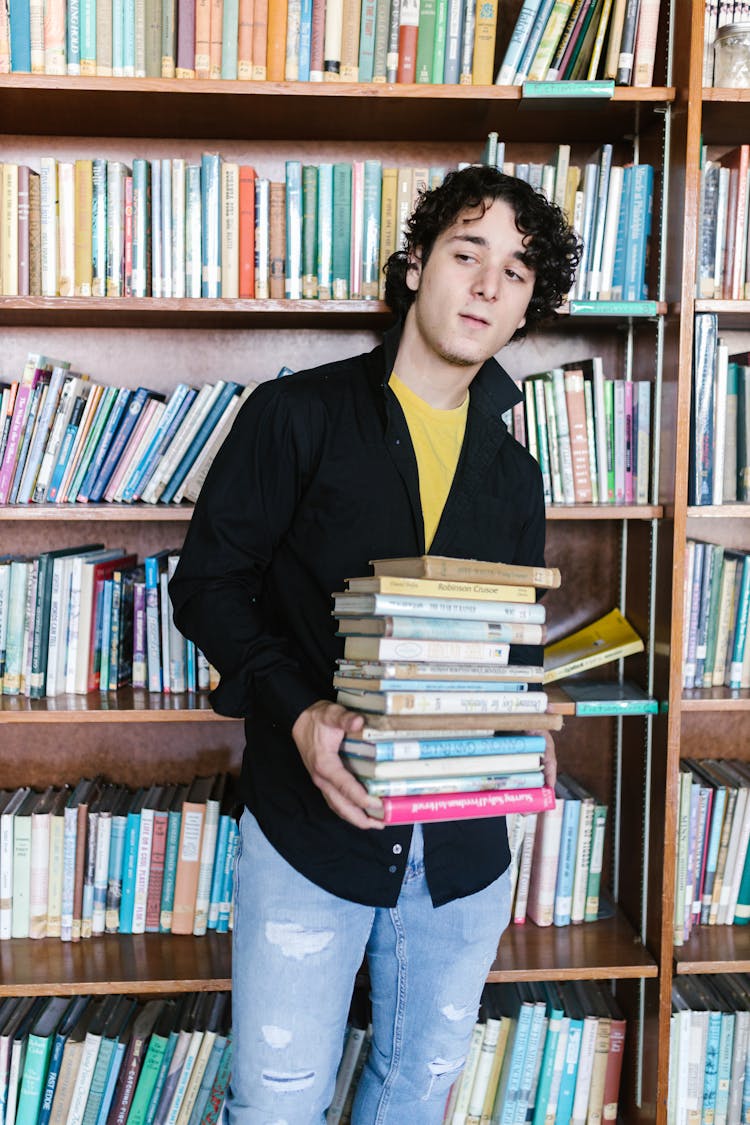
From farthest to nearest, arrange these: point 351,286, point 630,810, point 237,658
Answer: point 630,810
point 351,286
point 237,658

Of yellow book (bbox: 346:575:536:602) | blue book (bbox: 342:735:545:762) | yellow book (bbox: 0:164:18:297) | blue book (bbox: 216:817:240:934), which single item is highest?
yellow book (bbox: 0:164:18:297)

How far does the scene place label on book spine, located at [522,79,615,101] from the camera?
165 centimetres

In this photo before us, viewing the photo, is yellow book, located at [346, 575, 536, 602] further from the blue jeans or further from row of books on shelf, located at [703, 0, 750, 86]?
row of books on shelf, located at [703, 0, 750, 86]

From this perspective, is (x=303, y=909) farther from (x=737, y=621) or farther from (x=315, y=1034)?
(x=737, y=621)

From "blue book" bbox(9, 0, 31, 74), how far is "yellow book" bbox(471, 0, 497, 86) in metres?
0.82

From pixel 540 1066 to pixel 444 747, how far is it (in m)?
1.13

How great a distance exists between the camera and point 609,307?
5.63 feet

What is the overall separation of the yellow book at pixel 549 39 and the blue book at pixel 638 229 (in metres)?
0.26

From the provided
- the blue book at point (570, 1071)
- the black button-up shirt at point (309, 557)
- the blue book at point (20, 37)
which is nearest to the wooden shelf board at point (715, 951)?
the blue book at point (570, 1071)

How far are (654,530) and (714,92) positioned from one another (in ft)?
2.65

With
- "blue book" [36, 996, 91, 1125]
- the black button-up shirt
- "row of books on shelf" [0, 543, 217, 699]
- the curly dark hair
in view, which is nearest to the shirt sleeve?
the black button-up shirt

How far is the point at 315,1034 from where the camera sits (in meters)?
1.35

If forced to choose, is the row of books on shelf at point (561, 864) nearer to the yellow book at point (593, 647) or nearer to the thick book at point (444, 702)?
the yellow book at point (593, 647)

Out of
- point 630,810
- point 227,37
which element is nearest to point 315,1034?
point 630,810
